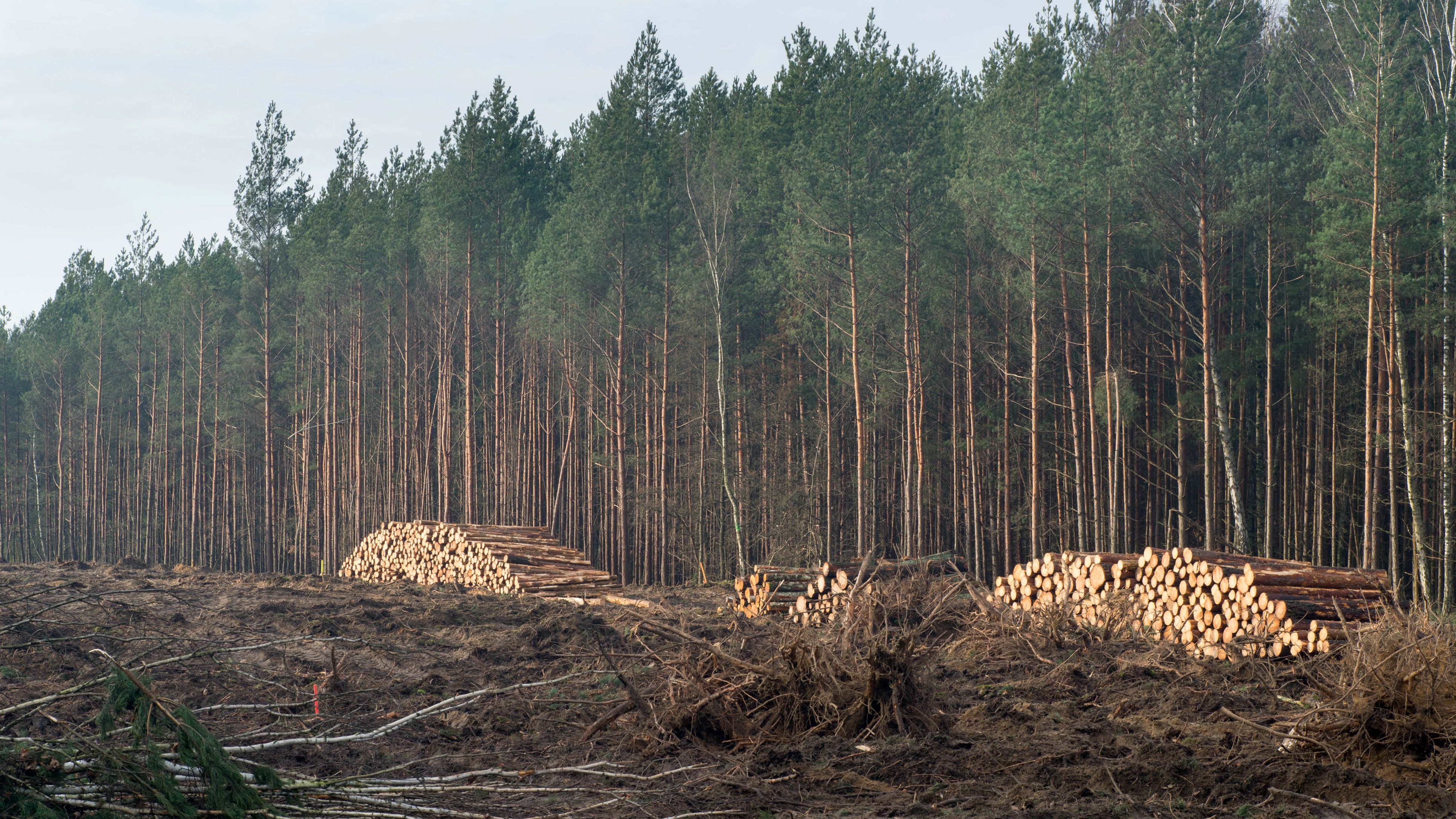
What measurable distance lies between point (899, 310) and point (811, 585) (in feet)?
38.7

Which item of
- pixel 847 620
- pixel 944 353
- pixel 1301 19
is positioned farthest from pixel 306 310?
pixel 847 620

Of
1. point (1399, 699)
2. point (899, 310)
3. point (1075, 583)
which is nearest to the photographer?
point (1399, 699)

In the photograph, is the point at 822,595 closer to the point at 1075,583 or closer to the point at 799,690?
the point at 1075,583

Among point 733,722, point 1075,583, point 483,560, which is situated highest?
point 1075,583

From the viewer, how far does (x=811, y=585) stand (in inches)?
544

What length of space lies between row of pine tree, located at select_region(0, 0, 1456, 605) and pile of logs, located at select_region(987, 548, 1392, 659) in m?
4.54

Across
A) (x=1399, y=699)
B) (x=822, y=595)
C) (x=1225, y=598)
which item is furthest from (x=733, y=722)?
(x=822, y=595)

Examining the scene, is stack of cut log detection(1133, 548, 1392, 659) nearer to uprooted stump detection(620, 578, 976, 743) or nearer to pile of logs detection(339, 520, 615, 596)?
uprooted stump detection(620, 578, 976, 743)

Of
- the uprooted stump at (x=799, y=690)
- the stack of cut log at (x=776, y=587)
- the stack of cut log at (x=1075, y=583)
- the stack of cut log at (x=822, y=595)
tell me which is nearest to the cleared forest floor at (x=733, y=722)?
the uprooted stump at (x=799, y=690)

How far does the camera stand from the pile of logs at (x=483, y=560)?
2002 cm

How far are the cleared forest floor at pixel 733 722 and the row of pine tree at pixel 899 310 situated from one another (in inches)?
237

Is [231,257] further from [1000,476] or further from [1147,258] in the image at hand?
[1147,258]

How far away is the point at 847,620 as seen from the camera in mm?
7504

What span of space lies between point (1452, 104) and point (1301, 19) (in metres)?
8.48
